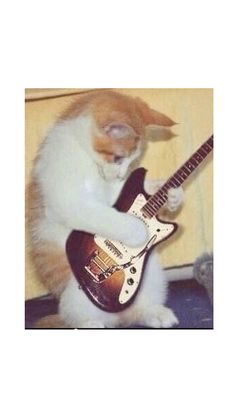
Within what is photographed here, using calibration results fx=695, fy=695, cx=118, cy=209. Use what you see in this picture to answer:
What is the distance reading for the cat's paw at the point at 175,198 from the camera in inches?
94.6

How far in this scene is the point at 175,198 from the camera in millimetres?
2404

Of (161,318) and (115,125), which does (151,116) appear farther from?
(161,318)

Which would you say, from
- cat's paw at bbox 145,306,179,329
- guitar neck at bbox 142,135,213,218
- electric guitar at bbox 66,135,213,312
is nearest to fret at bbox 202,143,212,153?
guitar neck at bbox 142,135,213,218

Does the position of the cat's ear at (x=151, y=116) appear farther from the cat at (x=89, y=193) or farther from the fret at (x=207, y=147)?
the fret at (x=207, y=147)

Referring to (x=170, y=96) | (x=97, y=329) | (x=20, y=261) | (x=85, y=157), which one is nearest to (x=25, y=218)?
(x=20, y=261)

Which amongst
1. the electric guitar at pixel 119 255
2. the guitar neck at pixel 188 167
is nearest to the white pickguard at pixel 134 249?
the electric guitar at pixel 119 255

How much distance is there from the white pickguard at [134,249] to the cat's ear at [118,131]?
216 millimetres

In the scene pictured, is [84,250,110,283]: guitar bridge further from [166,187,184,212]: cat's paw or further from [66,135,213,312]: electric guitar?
[166,187,184,212]: cat's paw

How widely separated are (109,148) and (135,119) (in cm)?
14

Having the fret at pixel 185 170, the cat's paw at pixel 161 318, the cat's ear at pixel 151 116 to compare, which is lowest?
the cat's paw at pixel 161 318

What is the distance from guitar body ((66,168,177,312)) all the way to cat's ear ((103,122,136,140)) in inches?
5.2

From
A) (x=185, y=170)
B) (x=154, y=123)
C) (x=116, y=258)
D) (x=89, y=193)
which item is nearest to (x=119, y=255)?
(x=116, y=258)

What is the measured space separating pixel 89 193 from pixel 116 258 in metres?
0.24

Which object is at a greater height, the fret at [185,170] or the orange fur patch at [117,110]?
the orange fur patch at [117,110]
